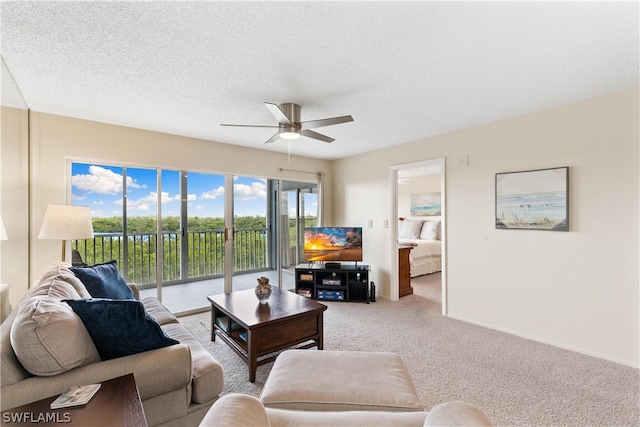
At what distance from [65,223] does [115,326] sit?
189 centimetres

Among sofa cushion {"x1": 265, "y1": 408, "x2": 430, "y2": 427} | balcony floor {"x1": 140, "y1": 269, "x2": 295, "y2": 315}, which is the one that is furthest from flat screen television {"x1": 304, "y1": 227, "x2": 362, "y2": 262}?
sofa cushion {"x1": 265, "y1": 408, "x2": 430, "y2": 427}

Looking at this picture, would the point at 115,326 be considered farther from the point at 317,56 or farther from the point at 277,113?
the point at 317,56

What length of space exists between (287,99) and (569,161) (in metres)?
2.78

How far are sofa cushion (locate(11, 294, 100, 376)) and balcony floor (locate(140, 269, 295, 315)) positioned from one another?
8.88ft

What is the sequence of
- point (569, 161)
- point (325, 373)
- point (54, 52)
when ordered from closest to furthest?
point (325, 373) < point (54, 52) < point (569, 161)

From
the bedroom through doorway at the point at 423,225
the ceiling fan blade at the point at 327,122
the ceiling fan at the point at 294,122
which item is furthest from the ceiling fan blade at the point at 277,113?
the bedroom through doorway at the point at 423,225

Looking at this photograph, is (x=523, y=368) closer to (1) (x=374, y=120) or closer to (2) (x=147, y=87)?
(1) (x=374, y=120)

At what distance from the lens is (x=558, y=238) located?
2.88 meters

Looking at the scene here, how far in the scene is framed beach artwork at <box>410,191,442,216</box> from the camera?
7.22 meters

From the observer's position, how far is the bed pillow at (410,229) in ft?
23.3

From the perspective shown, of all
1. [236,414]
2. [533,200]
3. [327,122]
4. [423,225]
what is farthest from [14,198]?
[423,225]

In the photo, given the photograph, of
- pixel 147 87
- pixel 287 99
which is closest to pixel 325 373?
pixel 287 99

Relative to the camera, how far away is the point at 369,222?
4922 mm

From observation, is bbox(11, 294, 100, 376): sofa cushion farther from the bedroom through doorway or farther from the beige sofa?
the bedroom through doorway
